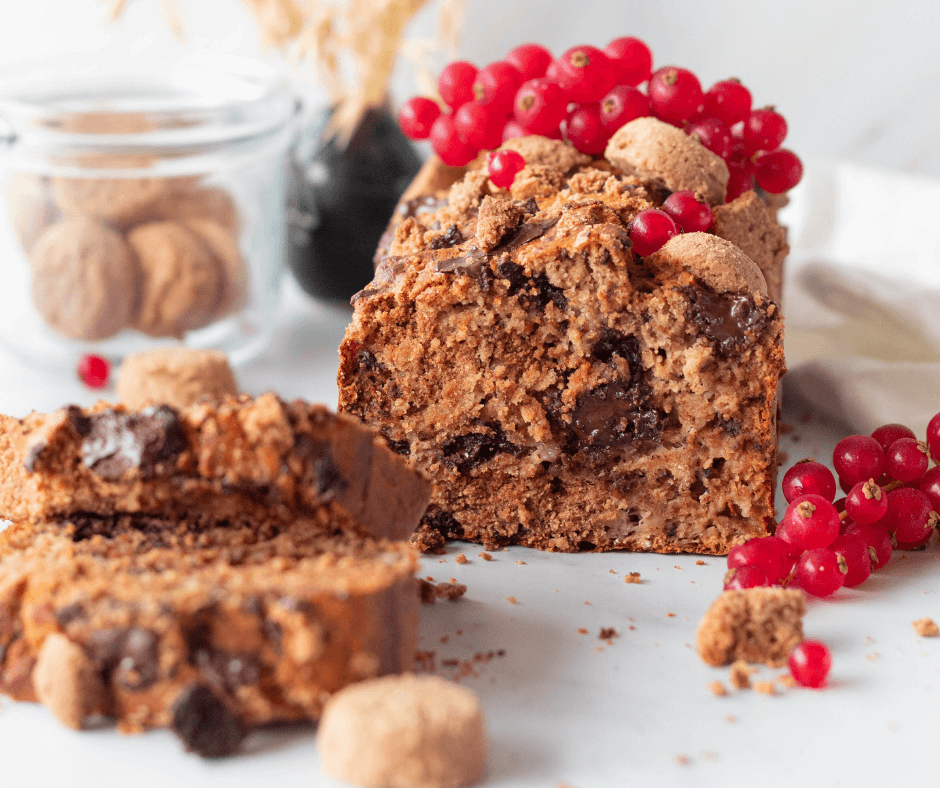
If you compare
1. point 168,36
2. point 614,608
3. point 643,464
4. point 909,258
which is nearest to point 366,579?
point 614,608

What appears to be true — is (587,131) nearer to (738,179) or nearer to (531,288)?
(738,179)

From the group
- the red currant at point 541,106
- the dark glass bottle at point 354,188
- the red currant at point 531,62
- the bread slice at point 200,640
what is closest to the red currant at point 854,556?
the bread slice at point 200,640

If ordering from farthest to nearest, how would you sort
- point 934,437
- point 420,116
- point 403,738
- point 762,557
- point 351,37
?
point 351,37, point 420,116, point 934,437, point 762,557, point 403,738

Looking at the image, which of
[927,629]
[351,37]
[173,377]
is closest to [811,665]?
[927,629]

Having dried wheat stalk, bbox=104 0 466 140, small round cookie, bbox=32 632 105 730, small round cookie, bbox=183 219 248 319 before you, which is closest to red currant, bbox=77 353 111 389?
small round cookie, bbox=183 219 248 319

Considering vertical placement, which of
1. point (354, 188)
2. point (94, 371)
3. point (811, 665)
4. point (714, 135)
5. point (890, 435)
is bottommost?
point (94, 371)

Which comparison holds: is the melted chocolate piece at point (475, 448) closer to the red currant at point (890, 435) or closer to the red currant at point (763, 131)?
the red currant at point (890, 435)

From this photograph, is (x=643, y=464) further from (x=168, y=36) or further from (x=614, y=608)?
(x=168, y=36)
